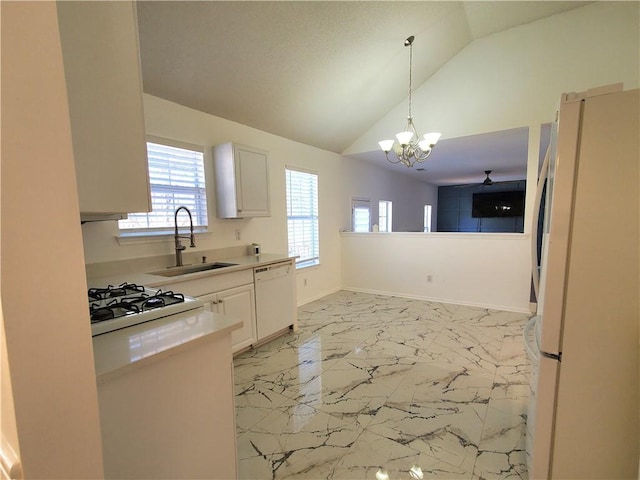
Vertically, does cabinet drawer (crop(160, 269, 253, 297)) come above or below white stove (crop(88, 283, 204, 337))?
below

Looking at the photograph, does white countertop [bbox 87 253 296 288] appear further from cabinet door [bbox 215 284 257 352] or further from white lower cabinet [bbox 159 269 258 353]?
cabinet door [bbox 215 284 257 352]

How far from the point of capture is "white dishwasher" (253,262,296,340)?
2.98m

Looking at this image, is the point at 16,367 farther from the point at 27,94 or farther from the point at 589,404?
the point at 589,404

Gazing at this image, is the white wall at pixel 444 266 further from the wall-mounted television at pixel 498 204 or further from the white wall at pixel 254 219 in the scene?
the wall-mounted television at pixel 498 204

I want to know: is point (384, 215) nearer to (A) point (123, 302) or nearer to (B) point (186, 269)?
(B) point (186, 269)

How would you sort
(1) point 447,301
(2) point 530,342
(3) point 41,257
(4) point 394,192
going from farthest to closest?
(4) point 394,192, (1) point 447,301, (2) point 530,342, (3) point 41,257

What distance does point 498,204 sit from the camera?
29.8 feet

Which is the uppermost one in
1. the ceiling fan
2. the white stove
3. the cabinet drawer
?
the ceiling fan

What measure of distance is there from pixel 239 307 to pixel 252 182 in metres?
1.35

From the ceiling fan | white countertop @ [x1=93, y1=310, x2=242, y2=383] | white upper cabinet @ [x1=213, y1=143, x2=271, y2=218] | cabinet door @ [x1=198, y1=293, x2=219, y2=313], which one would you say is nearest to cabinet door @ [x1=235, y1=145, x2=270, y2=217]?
white upper cabinet @ [x1=213, y1=143, x2=271, y2=218]

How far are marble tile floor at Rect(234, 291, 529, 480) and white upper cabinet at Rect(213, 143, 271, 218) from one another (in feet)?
4.81

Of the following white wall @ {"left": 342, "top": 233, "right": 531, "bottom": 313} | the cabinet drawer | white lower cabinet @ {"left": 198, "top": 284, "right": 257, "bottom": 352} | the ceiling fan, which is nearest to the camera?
the cabinet drawer

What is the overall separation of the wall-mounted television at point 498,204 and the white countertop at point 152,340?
32.0 feet

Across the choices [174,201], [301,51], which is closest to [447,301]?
[301,51]
